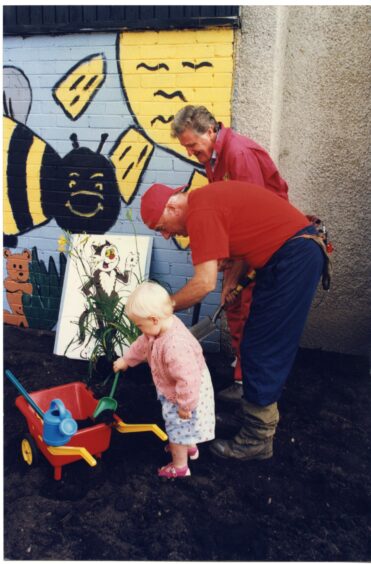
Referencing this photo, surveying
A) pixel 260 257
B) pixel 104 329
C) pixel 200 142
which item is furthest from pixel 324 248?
pixel 104 329

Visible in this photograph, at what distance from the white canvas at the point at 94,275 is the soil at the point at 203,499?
2.24 feet

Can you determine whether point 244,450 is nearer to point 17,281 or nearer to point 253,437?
point 253,437

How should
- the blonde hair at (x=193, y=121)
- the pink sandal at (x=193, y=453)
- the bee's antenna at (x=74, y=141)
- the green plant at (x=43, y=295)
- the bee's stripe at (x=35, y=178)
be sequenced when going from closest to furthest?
the pink sandal at (x=193, y=453) → the blonde hair at (x=193, y=121) → the bee's antenna at (x=74, y=141) → the bee's stripe at (x=35, y=178) → the green plant at (x=43, y=295)

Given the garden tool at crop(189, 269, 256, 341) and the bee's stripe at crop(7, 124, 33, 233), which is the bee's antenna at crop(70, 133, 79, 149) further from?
the garden tool at crop(189, 269, 256, 341)

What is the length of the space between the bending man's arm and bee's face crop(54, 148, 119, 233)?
6.10 feet

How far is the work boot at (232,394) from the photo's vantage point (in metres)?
3.44

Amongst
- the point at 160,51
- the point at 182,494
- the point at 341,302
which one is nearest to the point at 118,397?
the point at 182,494

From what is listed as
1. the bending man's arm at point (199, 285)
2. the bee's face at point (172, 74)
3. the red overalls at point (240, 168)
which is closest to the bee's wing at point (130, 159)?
the bee's face at point (172, 74)

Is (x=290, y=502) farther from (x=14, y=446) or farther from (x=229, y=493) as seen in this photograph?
(x=14, y=446)

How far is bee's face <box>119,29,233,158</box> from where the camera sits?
3.55 meters

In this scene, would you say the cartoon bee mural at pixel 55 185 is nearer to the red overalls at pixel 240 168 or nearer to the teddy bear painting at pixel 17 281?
the teddy bear painting at pixel 17 281

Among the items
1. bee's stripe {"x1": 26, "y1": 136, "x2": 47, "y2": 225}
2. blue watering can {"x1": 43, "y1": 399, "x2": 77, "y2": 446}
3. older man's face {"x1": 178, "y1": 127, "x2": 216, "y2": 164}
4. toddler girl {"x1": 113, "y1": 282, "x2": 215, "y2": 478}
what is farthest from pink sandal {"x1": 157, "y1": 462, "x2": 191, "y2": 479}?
bee's stripe {"x1": 26, "y1": 136, "x2": 47, "y2": 225}

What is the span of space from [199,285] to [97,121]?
85.0 inches

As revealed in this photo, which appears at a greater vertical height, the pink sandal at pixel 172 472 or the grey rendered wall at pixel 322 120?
the grey rendered wall at pixel 322 120
